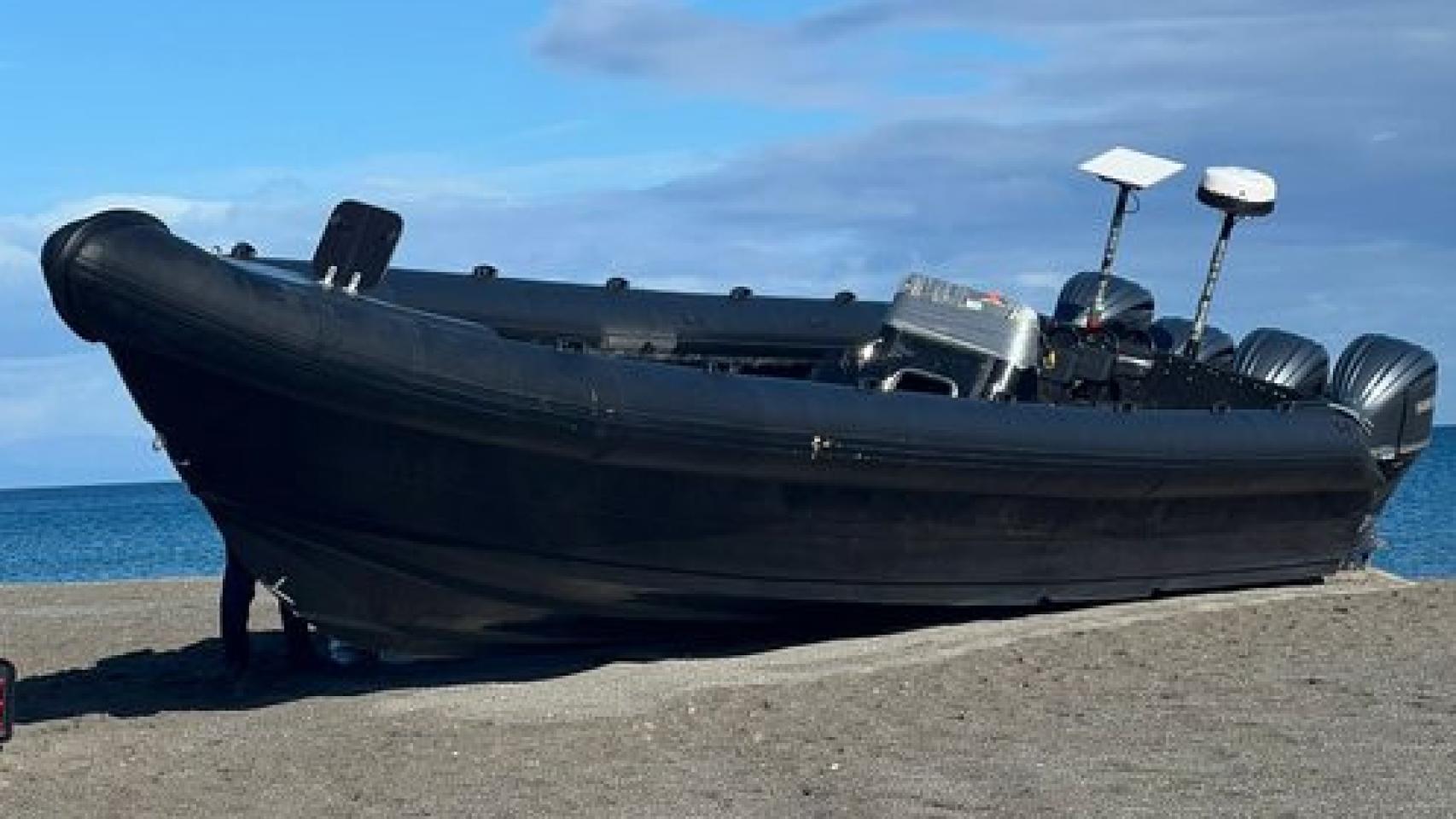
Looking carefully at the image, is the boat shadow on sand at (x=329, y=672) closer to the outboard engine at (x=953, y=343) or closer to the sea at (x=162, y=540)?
the outboard engine at (x=953, y=343)

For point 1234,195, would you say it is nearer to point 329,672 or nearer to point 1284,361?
point 1284,361

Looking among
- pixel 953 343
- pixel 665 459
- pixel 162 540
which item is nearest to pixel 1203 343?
pixel 953 343

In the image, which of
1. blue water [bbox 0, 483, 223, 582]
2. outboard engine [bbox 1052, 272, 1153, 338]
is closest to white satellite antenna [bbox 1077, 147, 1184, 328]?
outboard engine [bbox 1052, 272, 1153, 338]

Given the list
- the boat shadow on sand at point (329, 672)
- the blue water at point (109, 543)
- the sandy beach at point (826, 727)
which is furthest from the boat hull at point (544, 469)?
the blue water at point (109, 543)

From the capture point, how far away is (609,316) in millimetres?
16203

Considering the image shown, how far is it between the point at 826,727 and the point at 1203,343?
7784 millimetres

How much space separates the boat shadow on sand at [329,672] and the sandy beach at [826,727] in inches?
1.5

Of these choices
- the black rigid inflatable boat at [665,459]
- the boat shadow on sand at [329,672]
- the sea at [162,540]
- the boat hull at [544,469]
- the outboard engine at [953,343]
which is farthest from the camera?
the sea at [162,540]

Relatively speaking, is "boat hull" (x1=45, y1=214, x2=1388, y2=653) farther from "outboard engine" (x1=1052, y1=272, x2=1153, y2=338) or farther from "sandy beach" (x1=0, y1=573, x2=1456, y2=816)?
"outboard engine" (x1=1052, y1=272, x2=1153, y2=338)

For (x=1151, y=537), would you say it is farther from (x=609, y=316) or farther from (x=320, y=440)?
(x=320, y=440)

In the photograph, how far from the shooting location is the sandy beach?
8398mm

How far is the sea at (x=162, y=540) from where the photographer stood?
3262cm

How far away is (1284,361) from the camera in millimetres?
16250

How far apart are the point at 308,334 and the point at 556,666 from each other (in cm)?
245
